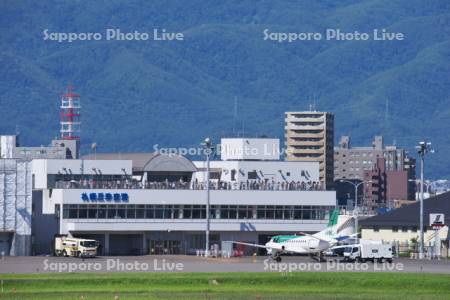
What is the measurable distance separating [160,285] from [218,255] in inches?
1718

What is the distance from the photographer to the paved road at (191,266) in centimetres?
8725

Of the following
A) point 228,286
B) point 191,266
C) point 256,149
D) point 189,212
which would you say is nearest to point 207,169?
point 189,212

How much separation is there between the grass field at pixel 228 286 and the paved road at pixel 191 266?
732 centimetres

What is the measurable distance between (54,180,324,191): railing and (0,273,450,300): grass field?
44939mm

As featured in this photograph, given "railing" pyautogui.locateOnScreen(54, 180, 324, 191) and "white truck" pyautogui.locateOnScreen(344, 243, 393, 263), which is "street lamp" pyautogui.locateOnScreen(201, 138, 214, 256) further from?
"white truck" pyautogui.locateOnScreen(344, 243, 393, 263)

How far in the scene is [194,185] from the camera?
12762 cm

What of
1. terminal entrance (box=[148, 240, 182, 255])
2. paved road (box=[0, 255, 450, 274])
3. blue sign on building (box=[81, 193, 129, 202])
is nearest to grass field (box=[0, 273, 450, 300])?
paved road (box=[0, 255, 450, 274])

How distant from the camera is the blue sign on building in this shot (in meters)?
123

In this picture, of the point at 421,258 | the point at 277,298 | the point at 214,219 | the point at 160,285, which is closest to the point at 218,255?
the point at 214,219

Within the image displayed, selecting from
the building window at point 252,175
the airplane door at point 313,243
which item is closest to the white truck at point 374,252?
the airplane door at point 313,243

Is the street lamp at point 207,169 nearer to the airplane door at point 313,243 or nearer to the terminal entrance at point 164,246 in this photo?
the terminal entrance at point 164,246

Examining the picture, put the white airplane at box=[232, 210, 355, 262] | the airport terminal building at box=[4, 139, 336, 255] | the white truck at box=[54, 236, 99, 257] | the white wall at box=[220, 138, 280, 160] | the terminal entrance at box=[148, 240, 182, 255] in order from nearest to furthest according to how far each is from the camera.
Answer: the white airplane at box=[232, 210, 355, 262] < the white truck at box=[54, 236, 99, 257] < the airport terminal building at box=[4, 139, 336, 255] < the terminal entrance at box=[148, 240, 182, 255] < the white wall at box=[220, 138, 280, 160]

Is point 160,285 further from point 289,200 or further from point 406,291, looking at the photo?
point 289,200

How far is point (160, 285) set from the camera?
74688 millimetres
